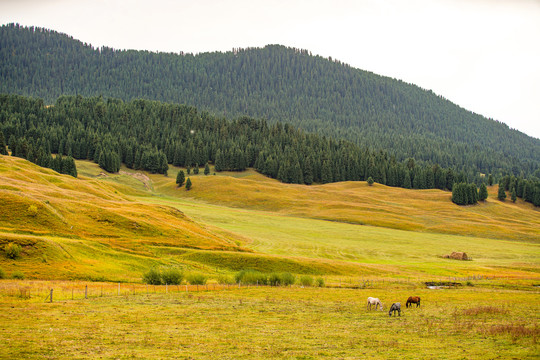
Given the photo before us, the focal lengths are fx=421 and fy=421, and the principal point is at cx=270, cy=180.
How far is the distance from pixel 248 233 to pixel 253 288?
2071 inches

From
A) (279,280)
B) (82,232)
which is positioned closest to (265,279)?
(279,280)

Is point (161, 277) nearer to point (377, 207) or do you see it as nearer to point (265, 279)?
point (265, 279)

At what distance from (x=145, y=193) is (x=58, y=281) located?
399ft

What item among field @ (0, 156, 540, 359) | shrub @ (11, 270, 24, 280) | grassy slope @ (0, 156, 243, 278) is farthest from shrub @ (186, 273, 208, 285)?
shrub @ (11, 270, 24, 280)

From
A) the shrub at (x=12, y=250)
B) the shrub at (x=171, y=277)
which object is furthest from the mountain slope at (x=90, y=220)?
the shrub at (x=171, y=277)

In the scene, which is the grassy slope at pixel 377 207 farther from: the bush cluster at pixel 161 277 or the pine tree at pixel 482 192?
the bush cluster at pixel 161 277

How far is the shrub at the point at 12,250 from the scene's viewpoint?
48.3 metres

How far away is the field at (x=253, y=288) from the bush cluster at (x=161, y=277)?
7.99 feet

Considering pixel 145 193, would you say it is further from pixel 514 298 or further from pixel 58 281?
pixel 514 298

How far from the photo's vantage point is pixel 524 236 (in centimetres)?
12912

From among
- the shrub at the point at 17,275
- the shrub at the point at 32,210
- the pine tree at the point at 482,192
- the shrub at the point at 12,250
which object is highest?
the pine tree at the point at 482,192

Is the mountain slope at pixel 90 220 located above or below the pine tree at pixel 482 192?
below

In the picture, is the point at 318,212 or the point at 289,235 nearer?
the point at 289,235

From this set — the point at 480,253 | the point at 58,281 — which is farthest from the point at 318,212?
the point at 58,281
